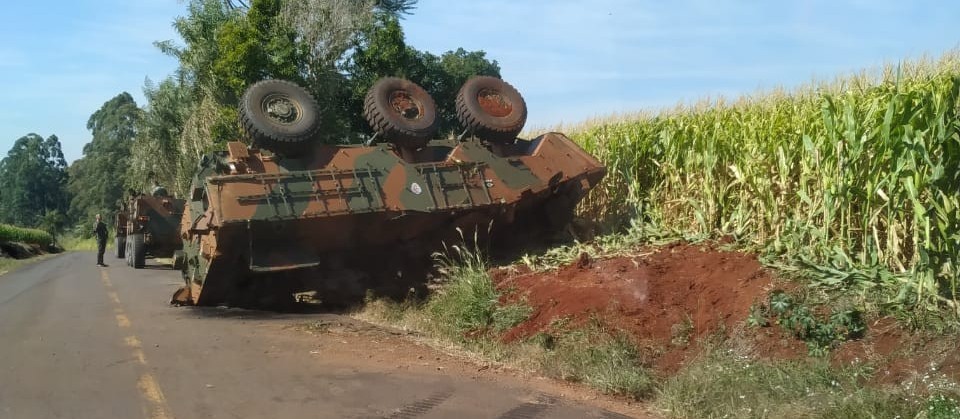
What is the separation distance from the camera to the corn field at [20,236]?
141 feet

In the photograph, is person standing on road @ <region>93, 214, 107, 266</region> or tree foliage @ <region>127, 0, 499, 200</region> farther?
person standing on road @ <region>93, 214, 107, 266</region>

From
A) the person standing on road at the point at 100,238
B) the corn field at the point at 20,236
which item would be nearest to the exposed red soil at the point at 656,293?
the person standing on road at the point at 100,238

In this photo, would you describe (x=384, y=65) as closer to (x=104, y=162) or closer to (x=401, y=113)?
(x=401, y=113)

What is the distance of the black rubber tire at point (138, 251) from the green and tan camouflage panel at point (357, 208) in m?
13.5

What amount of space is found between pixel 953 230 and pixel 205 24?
22.4 m

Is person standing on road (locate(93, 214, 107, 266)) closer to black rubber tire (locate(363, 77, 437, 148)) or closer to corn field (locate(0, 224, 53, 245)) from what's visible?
corn field (locate(0, 224, 53, 245))

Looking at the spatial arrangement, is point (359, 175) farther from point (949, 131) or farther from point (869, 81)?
point (949, 131)

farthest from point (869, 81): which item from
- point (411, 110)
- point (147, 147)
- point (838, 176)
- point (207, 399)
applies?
point (147, 147)

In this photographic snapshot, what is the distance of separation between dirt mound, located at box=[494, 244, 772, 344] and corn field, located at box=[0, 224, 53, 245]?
3664 centimetres

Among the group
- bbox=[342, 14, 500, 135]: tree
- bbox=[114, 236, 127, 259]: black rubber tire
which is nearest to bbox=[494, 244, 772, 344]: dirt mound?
bbox=[342, 14, 500, 135]: tree

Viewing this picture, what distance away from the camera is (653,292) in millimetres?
9266

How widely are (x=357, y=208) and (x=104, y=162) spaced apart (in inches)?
2991

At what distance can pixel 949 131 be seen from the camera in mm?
7379

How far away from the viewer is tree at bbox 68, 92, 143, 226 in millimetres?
79500
